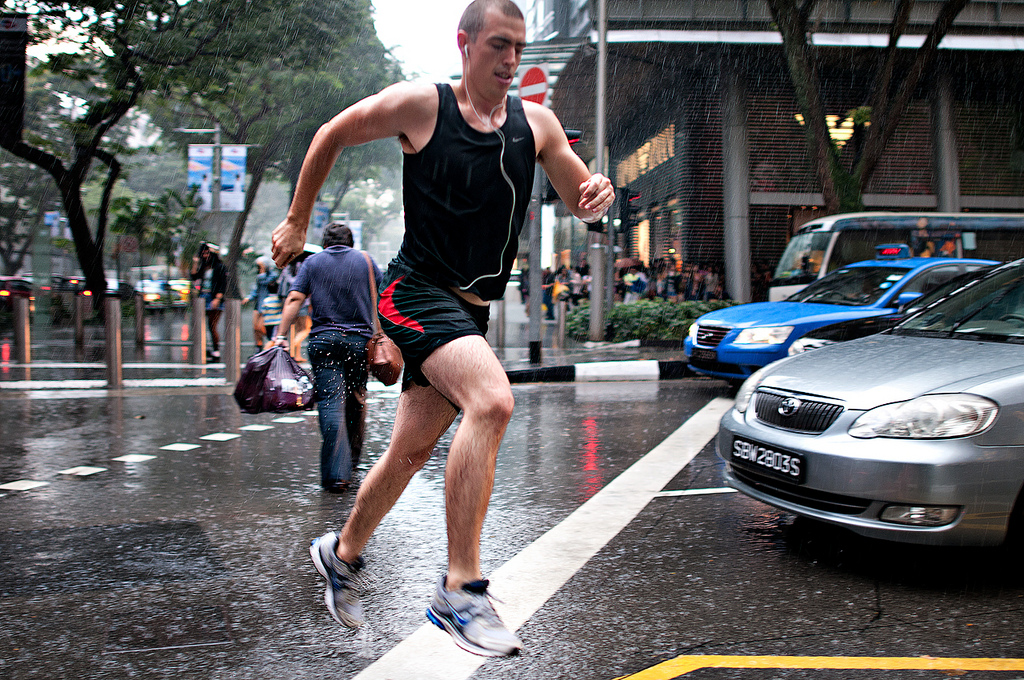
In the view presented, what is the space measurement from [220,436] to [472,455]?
216 inches

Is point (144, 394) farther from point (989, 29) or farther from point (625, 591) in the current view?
point (989, 29)

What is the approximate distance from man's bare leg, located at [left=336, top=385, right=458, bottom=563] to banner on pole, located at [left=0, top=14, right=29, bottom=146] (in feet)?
33.4

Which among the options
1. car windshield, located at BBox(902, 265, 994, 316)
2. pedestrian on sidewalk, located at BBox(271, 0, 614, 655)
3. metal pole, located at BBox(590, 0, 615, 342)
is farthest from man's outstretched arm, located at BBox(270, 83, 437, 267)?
metal pole, located at BBox(590, 0, 615, 342)

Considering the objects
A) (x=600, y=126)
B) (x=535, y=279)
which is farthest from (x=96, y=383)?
(x=600, y=126)

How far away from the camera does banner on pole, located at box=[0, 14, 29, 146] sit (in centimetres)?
1072

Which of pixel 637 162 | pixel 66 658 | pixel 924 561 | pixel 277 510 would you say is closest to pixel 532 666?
pixel 66 658

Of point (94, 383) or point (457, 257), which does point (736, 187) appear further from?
point (457, 257)

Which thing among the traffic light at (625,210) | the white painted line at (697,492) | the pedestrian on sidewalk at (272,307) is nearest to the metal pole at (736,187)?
the traffic light at (625,210)

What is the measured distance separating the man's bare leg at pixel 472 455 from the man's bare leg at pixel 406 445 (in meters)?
0.24

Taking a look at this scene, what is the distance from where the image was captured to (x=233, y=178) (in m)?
26.6

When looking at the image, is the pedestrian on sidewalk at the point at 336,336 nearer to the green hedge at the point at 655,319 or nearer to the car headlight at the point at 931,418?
the car headlight at the point at 931,418

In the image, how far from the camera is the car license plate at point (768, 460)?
3990 mm

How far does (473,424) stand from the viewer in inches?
98.2

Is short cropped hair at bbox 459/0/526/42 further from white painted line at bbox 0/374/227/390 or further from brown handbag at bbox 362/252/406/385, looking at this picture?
→ white painted line at bbox 0/374/227/390
